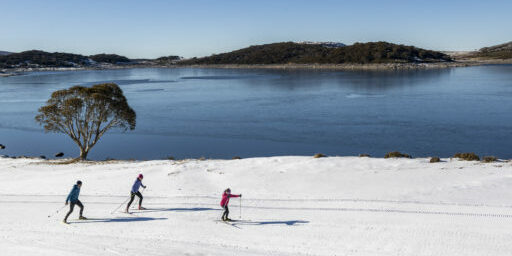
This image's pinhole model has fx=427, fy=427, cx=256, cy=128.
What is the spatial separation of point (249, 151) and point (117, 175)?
15235 millimetres

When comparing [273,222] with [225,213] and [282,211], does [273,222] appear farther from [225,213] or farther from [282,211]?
[225,213]

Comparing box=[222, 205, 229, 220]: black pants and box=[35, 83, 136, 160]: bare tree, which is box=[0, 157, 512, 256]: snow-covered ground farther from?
box=[35, 83, 136, 160]: bare tree

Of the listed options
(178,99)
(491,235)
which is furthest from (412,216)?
(178,99)

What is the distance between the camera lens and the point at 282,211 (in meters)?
16.0

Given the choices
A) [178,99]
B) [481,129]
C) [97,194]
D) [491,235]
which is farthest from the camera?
[178,99]

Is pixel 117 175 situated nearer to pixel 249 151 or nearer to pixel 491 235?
pixel 249 151

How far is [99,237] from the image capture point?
13820mm

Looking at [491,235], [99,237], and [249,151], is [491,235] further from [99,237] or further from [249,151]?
[249,151]

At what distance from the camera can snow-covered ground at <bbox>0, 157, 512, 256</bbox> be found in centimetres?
1282

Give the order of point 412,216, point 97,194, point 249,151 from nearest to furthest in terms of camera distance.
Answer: point 412,216
point 97,194
point 249,151

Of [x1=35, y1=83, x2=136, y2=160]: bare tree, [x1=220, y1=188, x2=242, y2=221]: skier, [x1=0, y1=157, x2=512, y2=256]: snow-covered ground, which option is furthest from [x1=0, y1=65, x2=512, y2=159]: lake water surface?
[x1=220, y1=188, x2=242, y2=221]: skier

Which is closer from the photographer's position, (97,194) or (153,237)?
(153,237)

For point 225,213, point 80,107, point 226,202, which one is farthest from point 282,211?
point 80,107

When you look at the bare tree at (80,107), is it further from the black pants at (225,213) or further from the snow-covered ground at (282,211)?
the black pants at (225,213)
